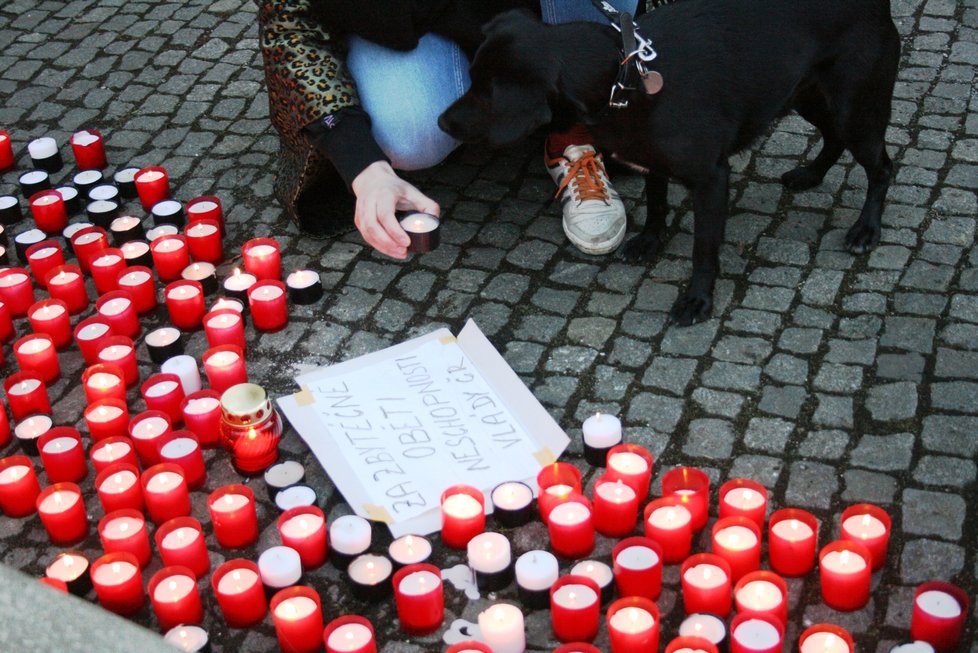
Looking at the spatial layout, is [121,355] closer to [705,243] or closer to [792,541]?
[705,243]

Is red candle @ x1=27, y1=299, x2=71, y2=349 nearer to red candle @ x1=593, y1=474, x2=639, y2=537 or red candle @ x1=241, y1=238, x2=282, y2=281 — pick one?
red candle @ x1=241, y1=238, x2=282, y2=281

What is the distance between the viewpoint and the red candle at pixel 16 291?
3574mm

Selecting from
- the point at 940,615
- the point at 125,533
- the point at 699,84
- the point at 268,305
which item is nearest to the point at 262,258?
the point at 268,305

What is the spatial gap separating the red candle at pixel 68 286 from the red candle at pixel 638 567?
200cm

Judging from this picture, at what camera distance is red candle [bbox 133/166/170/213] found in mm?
4086

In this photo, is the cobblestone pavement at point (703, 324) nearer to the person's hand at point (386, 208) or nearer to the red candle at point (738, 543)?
the red candle at point (738, 543)

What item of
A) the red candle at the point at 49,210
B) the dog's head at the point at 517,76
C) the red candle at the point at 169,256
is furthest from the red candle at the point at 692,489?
the red candle at the point at 49,210

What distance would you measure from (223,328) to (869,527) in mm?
1854

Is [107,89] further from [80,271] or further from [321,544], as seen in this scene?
[321,544]

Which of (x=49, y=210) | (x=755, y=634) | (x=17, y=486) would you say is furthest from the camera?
(x=49, y=210)

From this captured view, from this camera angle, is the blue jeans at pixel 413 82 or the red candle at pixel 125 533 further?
the blue jeans at pixel 413 82

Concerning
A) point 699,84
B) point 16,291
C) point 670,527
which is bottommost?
point 16,291

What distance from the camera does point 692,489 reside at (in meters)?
2.68

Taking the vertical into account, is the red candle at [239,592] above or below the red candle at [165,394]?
above
